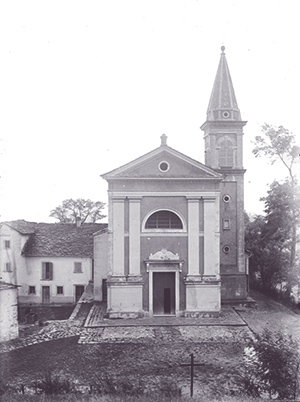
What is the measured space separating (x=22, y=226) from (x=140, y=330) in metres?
15.8

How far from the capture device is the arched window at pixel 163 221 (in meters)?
24.2

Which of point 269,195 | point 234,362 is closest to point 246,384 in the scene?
point 234,362

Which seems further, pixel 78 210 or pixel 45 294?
pixel 78 210

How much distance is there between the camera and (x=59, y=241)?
106ft

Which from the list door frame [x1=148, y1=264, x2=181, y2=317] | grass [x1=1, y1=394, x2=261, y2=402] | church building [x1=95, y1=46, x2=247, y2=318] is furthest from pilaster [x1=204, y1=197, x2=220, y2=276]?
grass [x1=1, y1=394, x2=261, y2=402]

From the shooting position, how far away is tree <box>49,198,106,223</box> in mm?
59719

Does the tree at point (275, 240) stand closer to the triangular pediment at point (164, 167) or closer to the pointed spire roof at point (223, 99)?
the pointed spire roof at point (223, 99)

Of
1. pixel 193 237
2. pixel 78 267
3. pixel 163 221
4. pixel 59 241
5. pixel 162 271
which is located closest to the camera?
pixel 162 271

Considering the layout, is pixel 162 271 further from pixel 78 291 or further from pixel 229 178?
pixel 78 291

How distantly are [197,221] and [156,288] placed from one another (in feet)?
15.3

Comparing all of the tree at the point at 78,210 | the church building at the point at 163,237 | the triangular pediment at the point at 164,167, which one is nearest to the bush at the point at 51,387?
the church building at the point at 163,237

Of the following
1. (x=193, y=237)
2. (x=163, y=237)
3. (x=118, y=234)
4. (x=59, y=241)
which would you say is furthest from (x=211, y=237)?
(x=59, y=241)

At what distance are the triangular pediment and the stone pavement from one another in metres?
8.22

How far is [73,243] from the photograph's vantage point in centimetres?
3228
